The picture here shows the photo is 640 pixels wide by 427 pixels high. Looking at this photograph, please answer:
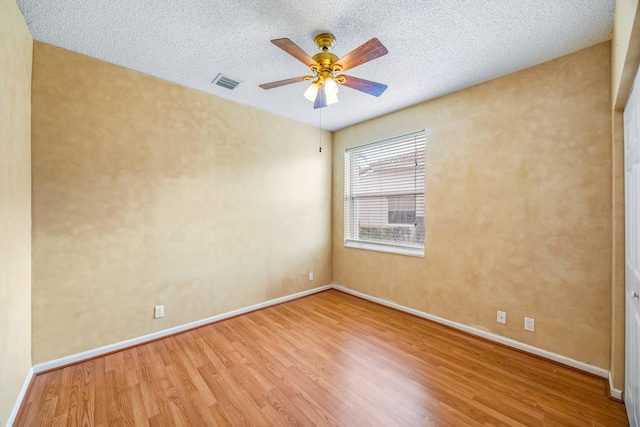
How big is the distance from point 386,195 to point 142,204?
2924 mm

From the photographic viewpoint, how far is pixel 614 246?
74.9 inches

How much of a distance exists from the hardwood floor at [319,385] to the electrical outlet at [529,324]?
0.79 feet

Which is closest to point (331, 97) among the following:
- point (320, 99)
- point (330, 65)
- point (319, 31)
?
point (330, 65)

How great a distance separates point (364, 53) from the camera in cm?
170

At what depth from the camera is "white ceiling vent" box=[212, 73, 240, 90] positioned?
8.67 ft

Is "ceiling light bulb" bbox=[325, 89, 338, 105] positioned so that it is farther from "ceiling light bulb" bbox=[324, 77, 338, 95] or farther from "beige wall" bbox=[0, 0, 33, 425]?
"beige wall" bbox=[0, 0, 33, 425]

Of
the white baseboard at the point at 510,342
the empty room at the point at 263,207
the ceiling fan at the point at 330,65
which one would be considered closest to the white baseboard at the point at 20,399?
the empty room at the point at 263,207

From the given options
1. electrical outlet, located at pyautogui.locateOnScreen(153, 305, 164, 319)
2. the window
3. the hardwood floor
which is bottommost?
the hardwood floor

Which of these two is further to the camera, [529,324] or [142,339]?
[142,339]

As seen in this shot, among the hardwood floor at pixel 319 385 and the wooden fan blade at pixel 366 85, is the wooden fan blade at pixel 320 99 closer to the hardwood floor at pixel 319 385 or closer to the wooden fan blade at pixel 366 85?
the wooden fan blade at pixel 366 85

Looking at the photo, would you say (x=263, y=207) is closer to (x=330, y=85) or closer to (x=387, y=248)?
(x=387, y=248)

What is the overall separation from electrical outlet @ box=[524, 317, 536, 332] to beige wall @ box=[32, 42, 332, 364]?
275 centimetres

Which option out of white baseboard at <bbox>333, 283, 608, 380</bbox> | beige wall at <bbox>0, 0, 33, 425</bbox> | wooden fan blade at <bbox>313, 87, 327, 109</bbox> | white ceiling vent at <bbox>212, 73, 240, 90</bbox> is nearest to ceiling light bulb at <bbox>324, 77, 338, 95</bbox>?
wooden fan blade at <bbox>313, 87, 327, 109</bbox>

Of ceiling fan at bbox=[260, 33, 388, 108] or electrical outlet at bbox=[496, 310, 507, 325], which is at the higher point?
ceiling fan at bbox=[260, 33, 388, 108]
